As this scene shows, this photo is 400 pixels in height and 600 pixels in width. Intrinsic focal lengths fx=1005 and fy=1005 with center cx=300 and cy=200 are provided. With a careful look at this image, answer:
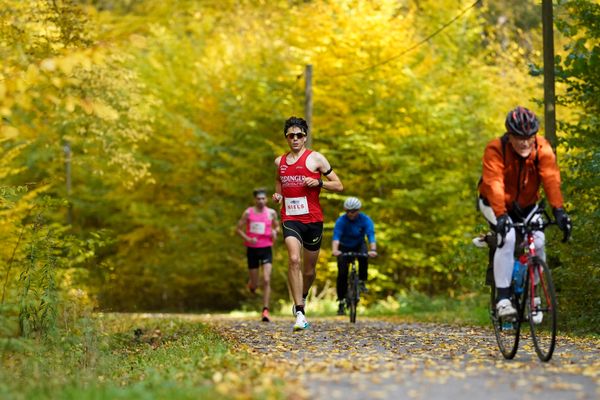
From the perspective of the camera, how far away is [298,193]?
12.4 m

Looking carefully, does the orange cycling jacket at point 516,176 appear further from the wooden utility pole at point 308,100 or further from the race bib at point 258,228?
the wooden utility pole at point 308,100

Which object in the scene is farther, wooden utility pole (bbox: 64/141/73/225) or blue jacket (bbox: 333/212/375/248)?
wooden utility pole (bbox: 64/141/73/225)

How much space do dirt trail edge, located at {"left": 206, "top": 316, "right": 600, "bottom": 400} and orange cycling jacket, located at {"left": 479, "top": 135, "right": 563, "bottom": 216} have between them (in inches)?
55.3

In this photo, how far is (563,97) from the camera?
16391mm

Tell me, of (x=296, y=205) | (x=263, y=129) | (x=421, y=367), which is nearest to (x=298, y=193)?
(x=296, y=205)

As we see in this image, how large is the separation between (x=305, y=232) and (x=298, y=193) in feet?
1.81

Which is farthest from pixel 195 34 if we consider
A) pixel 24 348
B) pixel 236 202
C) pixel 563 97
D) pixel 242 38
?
pixel 24 348

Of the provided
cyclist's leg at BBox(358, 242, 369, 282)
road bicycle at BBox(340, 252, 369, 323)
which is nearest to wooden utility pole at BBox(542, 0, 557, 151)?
cyclist's leg at BBox(358, 242, 369, 282)

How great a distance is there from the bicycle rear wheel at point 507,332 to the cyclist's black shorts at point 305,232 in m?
3.16

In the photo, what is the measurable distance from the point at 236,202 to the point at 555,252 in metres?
18.5

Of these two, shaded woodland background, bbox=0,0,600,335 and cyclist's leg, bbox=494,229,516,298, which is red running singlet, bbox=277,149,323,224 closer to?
cyclist's leg, bbox=494,229,516,298

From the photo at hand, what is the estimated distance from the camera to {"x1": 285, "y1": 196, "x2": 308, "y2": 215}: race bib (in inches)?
491

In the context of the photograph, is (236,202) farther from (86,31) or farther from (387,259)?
(86,31)

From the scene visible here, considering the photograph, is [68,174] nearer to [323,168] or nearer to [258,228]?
[258,228]
